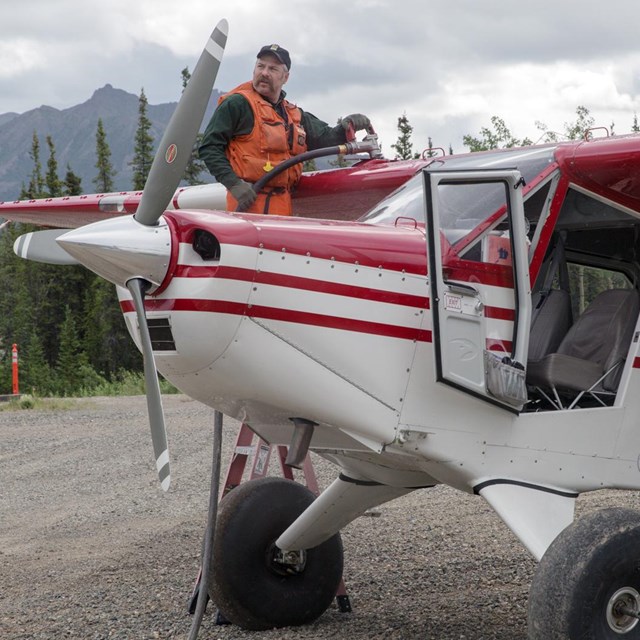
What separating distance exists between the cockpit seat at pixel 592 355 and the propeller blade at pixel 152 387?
1.87 meters

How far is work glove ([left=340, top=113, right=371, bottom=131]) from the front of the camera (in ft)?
19.0

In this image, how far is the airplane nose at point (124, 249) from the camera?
12.5ft

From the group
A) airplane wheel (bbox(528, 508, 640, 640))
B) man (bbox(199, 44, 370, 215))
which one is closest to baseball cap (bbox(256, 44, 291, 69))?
man (bbox(199, 44, 370, 215))

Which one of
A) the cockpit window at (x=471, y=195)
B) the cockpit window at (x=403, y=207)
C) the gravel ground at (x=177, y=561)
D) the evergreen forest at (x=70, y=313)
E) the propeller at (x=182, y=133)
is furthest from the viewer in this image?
the evergreen forest at (x=70, y=313)

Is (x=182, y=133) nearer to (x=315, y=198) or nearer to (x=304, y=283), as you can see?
(x=304, y=283)

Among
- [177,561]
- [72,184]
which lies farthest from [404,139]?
[177,561]

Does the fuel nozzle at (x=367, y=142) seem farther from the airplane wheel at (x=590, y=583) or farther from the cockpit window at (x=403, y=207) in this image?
the airplane wheel at (x=590, y=583)

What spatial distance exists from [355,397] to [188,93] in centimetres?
145

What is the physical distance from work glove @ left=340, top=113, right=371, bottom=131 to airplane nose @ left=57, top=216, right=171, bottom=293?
2.20 m

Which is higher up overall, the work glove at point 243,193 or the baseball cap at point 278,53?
the baseball cap at point 278,53

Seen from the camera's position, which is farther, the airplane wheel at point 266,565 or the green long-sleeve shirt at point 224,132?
the airplane wheel at point 266,565

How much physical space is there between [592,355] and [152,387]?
7.64ft

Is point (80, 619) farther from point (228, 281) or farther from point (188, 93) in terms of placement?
point (188, 93)

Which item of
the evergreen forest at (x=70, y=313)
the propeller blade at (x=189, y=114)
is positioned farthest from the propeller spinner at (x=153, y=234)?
the evergreen forest at (x=70, y=313)
